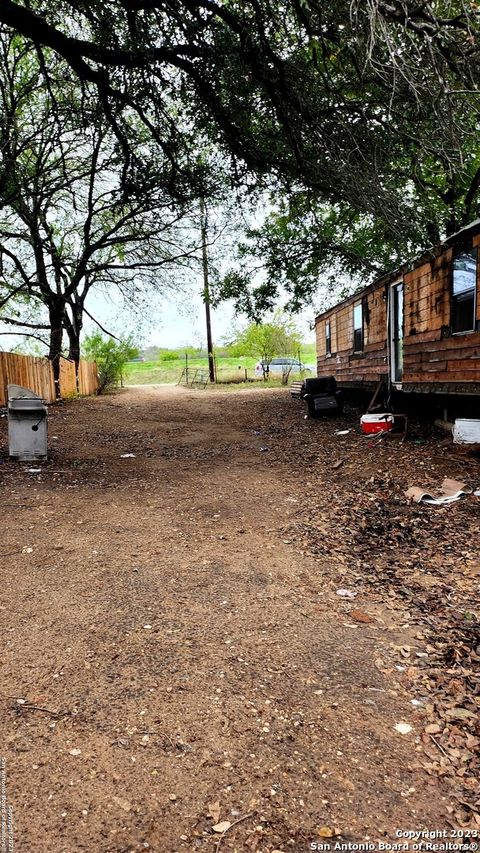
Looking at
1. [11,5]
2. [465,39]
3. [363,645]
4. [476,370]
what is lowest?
[363,645]

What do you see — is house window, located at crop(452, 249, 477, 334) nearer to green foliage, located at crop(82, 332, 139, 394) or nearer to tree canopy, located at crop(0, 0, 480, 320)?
tree canopy, located at crop(0, 0, 480, 320)

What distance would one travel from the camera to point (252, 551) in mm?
4445

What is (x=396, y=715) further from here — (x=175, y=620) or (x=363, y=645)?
(x=175, y=620)

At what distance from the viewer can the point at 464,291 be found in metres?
7.89

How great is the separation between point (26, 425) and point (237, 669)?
6119mm

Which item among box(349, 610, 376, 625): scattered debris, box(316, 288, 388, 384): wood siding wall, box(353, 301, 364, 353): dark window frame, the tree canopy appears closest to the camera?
box(349, 610, 376, 625): scattered debris

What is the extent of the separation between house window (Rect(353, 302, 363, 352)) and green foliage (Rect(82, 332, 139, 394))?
14.7 meters

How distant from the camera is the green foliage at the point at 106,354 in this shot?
25734 millimetres

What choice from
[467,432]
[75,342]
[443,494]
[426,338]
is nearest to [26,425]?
[443,494]

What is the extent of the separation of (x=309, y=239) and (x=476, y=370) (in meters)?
8.57

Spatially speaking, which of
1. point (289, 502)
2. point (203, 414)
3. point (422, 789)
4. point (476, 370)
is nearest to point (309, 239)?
point (203, 414)

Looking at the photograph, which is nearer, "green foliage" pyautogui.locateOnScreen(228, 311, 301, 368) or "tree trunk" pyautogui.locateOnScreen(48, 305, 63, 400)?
"tree trunk" pyautogui.locateOnScreen(48, 305, 63, 400)

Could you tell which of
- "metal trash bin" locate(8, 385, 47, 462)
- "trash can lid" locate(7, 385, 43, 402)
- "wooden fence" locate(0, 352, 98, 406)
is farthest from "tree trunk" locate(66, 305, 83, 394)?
"metal trash bin" locate(8, 385, 47, 462)

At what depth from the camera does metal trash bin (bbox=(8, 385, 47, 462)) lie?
7500 mm
